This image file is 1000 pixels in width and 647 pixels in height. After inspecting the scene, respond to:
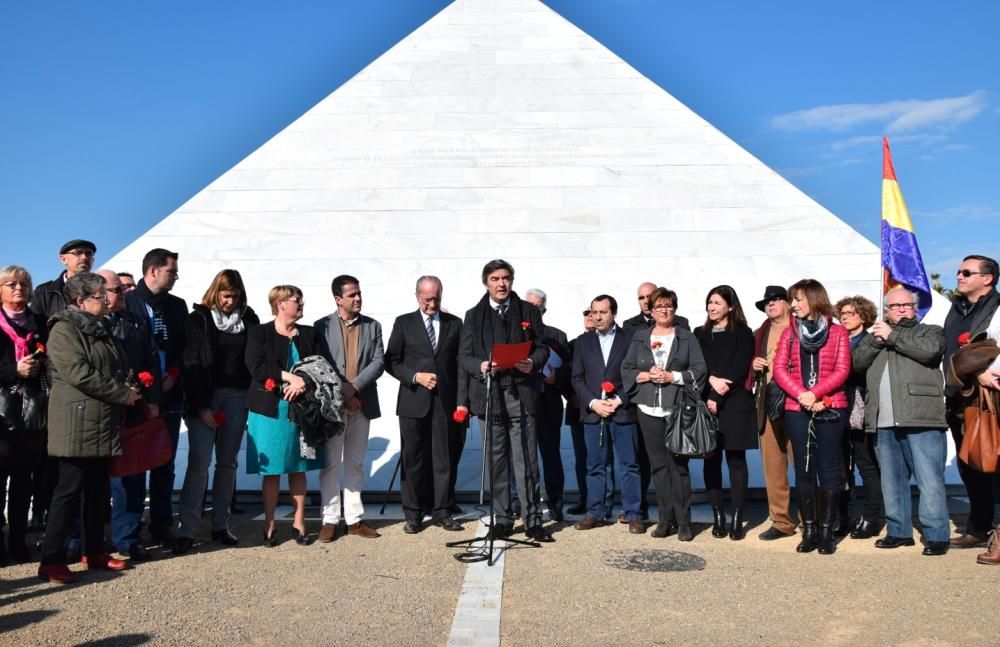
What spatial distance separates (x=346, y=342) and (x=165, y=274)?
1199mm

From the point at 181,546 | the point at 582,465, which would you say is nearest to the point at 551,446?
the point at 582,465

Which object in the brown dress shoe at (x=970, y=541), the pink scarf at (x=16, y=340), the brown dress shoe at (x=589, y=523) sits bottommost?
the brown dress shoe at (x=970, y=541)

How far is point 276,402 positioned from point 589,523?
2137mm

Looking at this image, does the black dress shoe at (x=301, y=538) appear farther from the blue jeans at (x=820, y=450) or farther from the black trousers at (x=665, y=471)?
the blue jeans at (x=820, y=450)

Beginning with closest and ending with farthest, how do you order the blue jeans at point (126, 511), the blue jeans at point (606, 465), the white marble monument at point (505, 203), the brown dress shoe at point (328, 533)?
the blue jeans at point (126, 511) → the brown dress shoe at point (328, 533) → the blue jeans at point (606, 465) → the white marble monument at point (505, 203)

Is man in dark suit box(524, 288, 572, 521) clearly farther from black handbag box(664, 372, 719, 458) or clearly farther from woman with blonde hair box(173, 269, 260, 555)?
woman with blonde hair box(173, 269, 260, 555)

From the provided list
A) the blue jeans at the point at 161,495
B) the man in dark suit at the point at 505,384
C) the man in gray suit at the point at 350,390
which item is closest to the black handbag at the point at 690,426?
the man in dark suit at the point at 505,384

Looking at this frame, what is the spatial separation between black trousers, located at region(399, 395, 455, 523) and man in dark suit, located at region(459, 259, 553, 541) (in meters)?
0.46

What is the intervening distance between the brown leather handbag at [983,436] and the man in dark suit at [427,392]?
3125 mm

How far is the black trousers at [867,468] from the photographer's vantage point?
18.2 ft

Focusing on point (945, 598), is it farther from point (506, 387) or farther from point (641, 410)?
point (506, 387)

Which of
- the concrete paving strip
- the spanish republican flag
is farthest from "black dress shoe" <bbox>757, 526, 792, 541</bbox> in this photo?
the spanish republican flag

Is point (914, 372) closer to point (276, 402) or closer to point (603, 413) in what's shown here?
point (603, 413)

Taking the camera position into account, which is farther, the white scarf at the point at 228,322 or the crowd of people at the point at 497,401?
the white scarf at the point at 228,322
